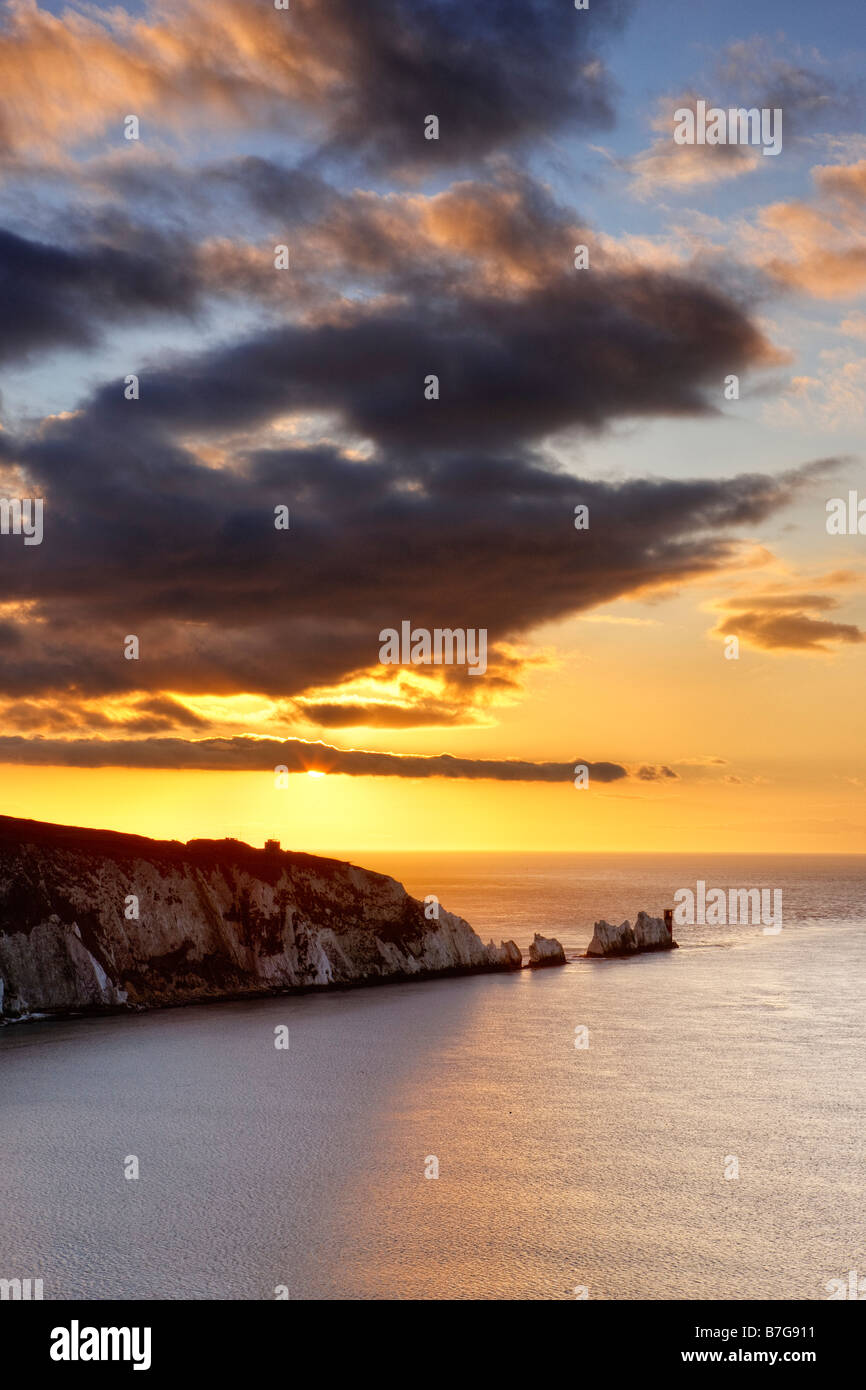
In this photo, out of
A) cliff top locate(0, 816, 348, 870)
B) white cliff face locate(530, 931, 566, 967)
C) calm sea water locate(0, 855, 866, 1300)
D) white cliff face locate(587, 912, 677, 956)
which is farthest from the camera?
white cliff face locate(587, 912, 677, 956)

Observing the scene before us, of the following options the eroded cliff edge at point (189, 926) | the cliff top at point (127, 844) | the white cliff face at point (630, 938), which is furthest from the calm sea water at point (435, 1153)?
the white cliff face at point (630, 938)

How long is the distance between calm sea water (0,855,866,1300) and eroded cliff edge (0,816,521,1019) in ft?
15.9

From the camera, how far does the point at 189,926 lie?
73.6m

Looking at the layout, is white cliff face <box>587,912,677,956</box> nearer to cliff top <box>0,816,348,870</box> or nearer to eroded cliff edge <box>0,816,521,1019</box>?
eroded cliff edge <box>0,816,521,1019</box>

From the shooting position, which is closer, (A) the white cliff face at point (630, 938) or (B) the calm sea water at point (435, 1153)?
(B) the calm sea water at point (435, 1153)

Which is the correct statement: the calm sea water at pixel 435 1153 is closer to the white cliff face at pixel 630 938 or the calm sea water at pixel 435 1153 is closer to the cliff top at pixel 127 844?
the cliff top at pixel 127 844

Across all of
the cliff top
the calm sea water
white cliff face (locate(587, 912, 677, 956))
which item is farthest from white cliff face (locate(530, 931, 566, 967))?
the calm sea water

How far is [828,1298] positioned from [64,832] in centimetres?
6514

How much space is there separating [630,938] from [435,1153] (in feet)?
248

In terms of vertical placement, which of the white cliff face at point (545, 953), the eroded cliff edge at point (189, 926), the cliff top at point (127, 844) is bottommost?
the white cliff face at point (545, 953)

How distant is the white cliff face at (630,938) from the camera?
10325 centimetres

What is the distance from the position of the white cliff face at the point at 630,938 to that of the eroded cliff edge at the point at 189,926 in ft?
50.5

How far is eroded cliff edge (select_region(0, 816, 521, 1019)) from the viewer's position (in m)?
64.8
